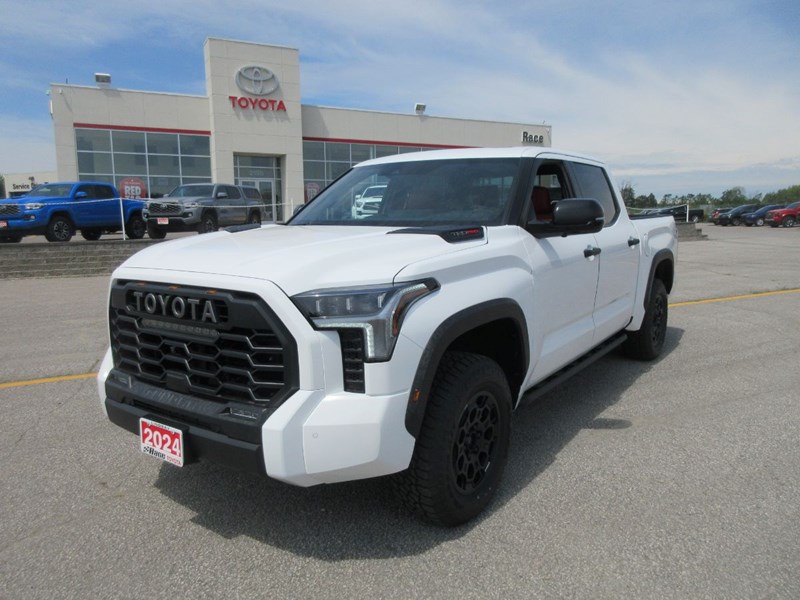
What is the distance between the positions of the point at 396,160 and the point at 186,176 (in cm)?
3091

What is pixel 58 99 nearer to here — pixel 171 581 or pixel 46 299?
pixel 46 299

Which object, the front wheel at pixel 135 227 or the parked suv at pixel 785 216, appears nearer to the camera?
the front wheel at pixel 135 227

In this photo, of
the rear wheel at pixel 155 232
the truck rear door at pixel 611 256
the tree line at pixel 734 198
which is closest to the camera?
the truck rear door at pixel 611 256

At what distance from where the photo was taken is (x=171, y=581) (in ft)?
8.42

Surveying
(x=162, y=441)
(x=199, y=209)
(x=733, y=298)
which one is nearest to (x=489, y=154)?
(x=162, y=441)

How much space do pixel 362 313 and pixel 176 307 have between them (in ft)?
2.80

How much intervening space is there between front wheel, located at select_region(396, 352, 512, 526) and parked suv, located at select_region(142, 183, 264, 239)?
53.0 ft

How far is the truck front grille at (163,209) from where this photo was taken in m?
17.6

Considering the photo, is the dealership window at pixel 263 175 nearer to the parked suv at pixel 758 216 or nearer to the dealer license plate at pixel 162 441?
the parked suv at pixel 758 216

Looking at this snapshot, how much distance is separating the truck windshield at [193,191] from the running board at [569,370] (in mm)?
15913

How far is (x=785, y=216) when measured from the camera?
120 feet

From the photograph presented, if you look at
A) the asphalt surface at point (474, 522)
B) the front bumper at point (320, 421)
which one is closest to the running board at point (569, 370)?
the asphalt surface at point (474, 522)

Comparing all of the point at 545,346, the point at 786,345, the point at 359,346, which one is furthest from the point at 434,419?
the point at 786,345

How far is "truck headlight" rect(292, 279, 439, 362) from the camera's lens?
7.89ft
